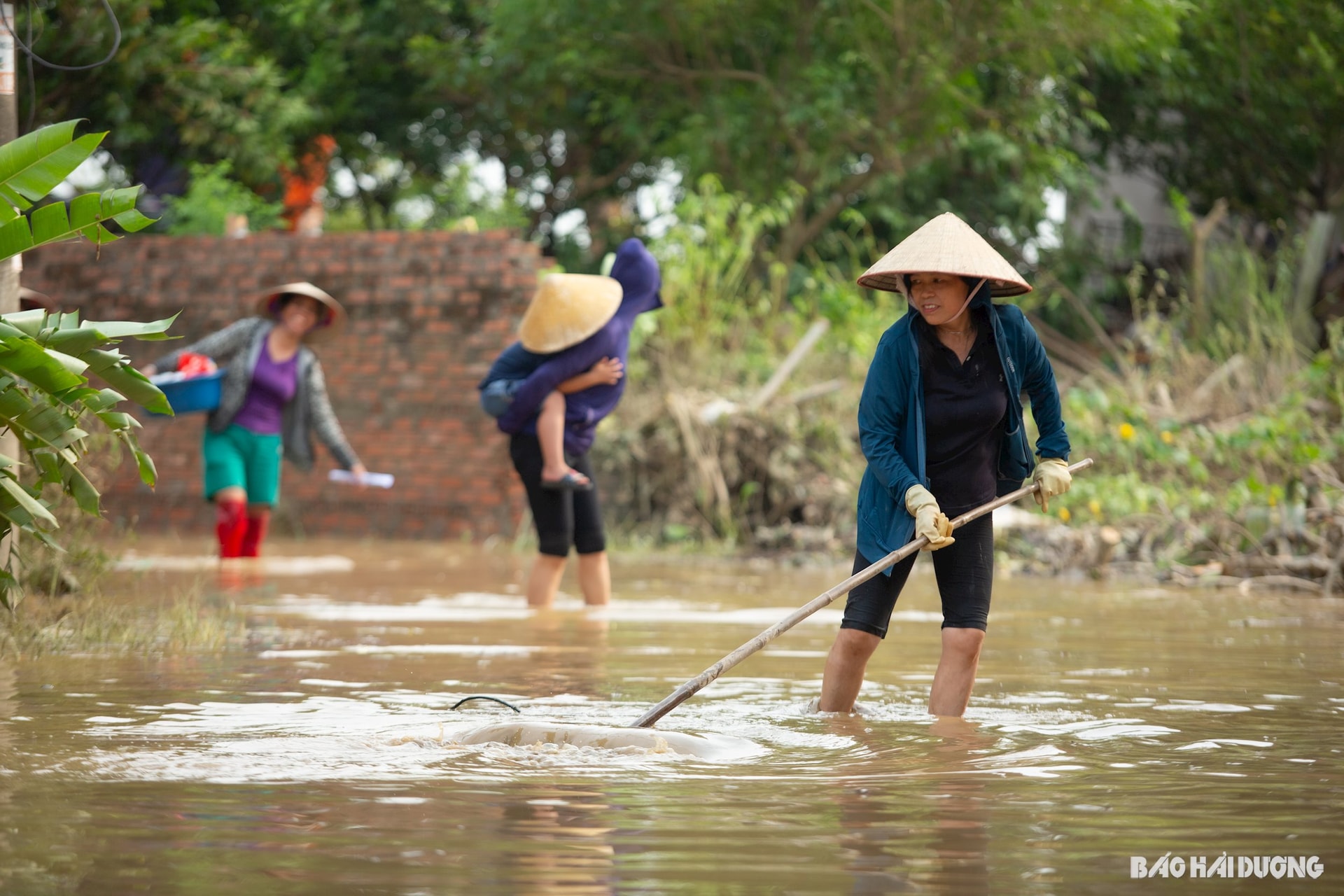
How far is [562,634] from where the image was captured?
765 cm

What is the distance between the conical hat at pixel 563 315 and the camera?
828 centimetres

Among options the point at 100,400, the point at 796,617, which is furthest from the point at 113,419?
the point at 796,617

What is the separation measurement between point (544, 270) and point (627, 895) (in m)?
12.0

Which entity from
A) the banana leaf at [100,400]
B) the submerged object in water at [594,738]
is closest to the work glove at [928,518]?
the submerged object in water at [594,738]

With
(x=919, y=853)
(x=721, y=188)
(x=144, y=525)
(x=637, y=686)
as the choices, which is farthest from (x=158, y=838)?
(x=721, y=188)

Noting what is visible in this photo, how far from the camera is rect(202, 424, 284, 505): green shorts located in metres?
10.4

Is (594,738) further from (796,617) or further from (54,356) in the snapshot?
(54,356)

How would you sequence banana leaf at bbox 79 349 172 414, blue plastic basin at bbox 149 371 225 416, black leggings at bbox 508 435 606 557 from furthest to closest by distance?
blue plastic basin at bbox 149 371 225 416
black leggings at bbox 508 435 606 557
banana leaf at bbox 79 349 172 414

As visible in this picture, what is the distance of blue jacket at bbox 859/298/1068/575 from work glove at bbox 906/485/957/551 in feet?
0.22

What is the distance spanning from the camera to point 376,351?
50.1ft

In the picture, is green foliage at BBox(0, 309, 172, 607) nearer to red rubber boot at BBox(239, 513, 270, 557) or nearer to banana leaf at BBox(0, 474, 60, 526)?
banana leaf at BBox(0, 474, 60, 526)

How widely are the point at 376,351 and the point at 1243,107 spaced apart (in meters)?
11.8

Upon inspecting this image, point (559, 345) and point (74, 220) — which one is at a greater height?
point (74, 220)

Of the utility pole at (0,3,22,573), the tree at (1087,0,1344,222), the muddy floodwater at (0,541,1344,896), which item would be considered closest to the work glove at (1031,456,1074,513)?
the muddy floodwater at (0,541,1344,896)
